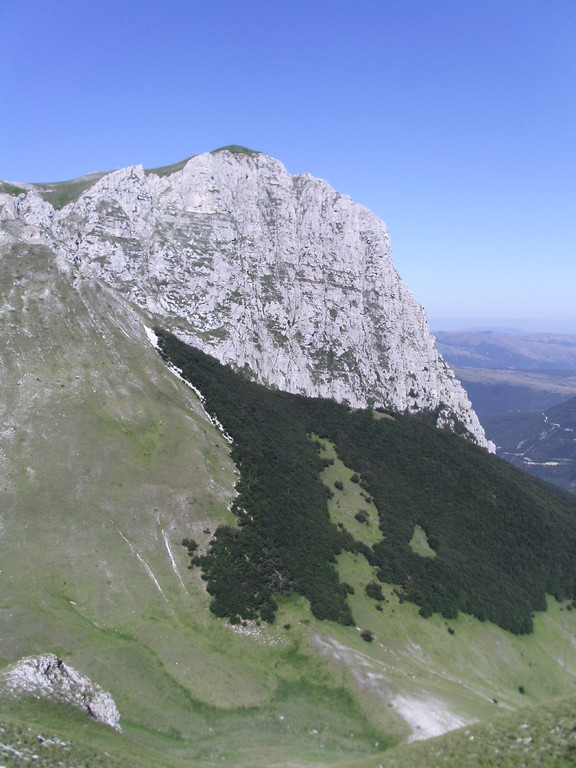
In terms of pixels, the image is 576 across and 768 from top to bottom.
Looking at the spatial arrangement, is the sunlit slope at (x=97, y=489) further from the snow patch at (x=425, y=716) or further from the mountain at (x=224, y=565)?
the snow patch at (x=425, y=716)

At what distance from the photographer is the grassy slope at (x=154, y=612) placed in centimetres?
4622

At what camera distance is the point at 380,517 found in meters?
101

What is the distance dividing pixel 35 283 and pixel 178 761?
77771mm

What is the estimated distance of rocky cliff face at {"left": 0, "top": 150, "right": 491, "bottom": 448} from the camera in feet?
477

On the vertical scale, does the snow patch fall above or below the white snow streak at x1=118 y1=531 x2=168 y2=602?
below

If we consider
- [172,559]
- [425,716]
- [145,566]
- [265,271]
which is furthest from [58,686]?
[265,271]

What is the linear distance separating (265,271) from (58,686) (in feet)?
484

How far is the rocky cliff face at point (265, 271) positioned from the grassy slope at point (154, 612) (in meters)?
53.8

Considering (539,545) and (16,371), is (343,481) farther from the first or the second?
(16,371)

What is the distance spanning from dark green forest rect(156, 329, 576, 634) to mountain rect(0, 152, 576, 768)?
0.47 metres

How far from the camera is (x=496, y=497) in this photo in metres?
120

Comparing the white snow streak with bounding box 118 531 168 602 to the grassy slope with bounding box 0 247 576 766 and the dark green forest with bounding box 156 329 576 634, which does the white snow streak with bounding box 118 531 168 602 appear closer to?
the grassy slope with bounding box 0 247 576 766

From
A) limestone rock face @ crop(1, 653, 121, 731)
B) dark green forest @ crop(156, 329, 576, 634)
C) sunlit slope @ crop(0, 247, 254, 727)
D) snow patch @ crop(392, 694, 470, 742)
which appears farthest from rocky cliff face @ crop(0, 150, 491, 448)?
limestone rock face @ crop(1, 653, 121, 731)

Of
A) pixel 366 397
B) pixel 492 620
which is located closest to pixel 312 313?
pixel 366 397
